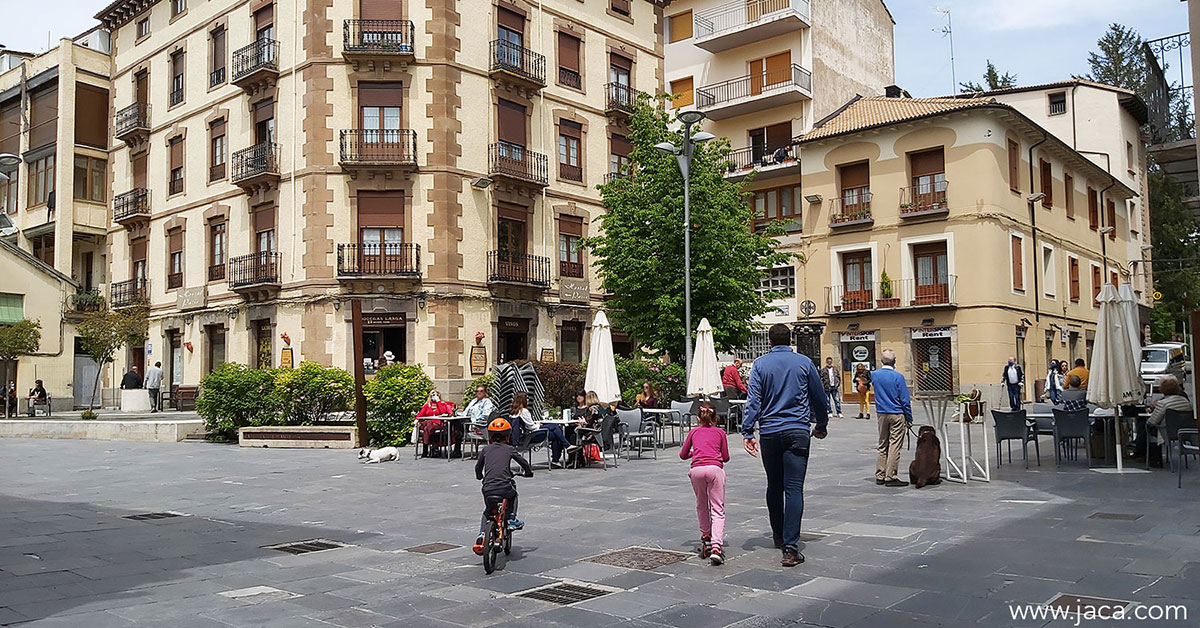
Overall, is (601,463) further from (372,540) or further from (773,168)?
(773,168)

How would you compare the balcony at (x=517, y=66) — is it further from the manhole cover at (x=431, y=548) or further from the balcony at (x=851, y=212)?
the manhole cover at (x=431, y=548)

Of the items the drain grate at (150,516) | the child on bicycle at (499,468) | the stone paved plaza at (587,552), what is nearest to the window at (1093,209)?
the stone paved plaza at (587,552)

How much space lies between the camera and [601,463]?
15.5m

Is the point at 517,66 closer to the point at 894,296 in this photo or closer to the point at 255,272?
the point at 255,272

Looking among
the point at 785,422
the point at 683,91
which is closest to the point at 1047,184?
the point at 683,91

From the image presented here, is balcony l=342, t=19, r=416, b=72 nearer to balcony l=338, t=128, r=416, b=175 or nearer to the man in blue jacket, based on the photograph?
balcony l=338, t=128, r=416, b=175

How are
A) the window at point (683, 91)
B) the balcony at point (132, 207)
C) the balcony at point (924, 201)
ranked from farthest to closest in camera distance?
the window at point (683, 91)
the balcony at point (132, 207)
the balcony at point (924, 201)

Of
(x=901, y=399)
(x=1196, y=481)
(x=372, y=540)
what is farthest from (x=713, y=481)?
(x=1196, y=481)

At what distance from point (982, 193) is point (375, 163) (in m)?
19.9

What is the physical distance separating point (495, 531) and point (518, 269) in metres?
23.2

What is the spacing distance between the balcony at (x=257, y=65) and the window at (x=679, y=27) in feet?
62.2

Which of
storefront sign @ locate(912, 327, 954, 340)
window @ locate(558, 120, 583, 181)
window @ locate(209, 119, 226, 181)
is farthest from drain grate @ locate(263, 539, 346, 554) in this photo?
storefront sign @ locate(912, 327, 954, 340)

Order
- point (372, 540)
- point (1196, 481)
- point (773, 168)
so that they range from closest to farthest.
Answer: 1. point (372, 540)
2. point (1196, 481)
3. point (773, 168)

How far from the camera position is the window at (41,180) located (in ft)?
124
